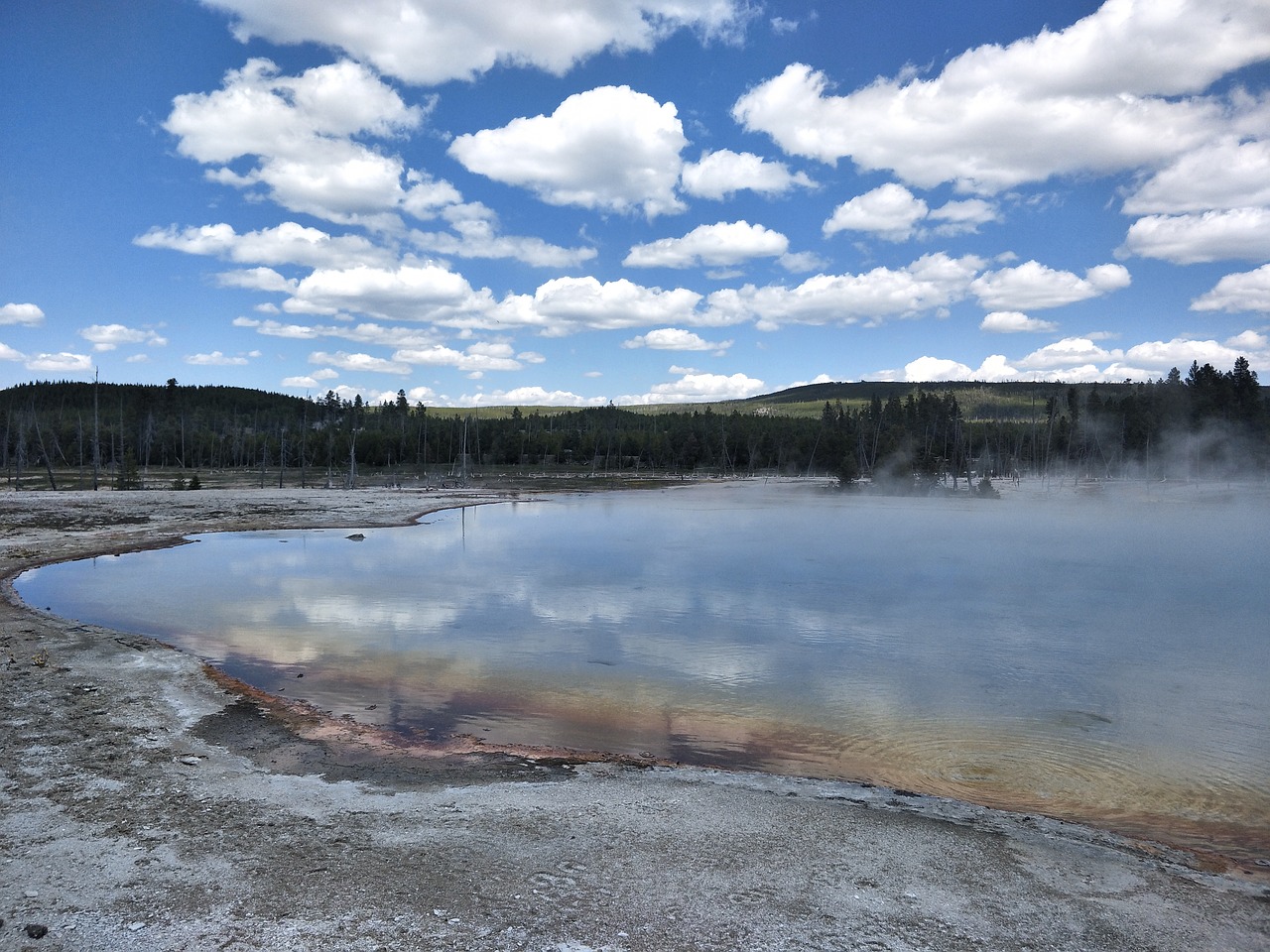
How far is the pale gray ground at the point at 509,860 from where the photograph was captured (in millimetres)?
5082

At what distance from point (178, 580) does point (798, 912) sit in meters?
22.5

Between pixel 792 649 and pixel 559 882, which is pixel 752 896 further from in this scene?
pixel 792 649

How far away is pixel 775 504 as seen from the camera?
195 feet

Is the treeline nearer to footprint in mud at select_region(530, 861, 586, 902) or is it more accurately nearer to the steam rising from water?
the steam rising from water

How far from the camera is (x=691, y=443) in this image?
12038cm

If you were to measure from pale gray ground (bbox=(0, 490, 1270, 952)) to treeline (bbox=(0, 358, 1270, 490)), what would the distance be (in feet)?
194

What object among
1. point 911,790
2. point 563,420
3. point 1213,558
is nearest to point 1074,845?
point 911,790

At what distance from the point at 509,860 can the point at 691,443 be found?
114969mm

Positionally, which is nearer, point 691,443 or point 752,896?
Result: point 752,896

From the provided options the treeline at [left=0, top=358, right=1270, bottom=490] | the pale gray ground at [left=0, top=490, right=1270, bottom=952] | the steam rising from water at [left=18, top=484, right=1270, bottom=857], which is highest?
the treeline at [left=0, top=358, right=1270, bottom=490]

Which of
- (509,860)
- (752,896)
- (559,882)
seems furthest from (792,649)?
(559,882)

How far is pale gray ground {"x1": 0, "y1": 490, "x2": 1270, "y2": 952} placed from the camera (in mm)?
5082

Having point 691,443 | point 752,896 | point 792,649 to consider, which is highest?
point 691,443

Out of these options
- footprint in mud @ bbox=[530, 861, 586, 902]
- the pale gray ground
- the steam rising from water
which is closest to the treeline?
the steam rising from water
